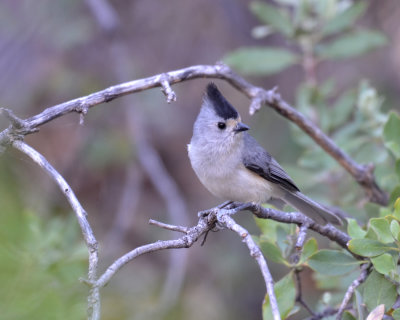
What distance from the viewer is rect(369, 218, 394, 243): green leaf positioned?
1.99m

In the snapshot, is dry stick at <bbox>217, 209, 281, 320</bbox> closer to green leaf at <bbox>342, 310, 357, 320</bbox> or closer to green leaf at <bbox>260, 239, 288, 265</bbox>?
green leaf at <bbox>260, 239, 288, 265</bbox>

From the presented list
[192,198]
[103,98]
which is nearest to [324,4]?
[103,98]

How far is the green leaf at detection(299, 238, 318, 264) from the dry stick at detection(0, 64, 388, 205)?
2.54 ft

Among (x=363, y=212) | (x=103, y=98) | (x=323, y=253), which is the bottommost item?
(x=323, y=253)

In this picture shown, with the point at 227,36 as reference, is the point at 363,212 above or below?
below

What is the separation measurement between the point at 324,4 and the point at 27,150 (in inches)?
98.5

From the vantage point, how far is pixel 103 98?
2236 mm

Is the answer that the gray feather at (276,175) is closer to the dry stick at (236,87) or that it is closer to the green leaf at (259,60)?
the dry stick at (236,87)

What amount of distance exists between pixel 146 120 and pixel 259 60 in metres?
2.24

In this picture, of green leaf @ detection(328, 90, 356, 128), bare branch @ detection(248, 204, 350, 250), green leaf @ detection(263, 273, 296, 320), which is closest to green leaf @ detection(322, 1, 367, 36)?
green leaf @ detection(328, 90, 356, 128)

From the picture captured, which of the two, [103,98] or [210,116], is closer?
[103,98]

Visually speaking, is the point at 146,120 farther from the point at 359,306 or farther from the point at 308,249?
the point at 359,306

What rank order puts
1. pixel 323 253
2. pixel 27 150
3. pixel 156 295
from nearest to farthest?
1. pixel 27 150
2. pixel 323 253
3. pixel 156 295

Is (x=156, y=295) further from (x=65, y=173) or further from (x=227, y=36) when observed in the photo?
(x=227, y=36)
